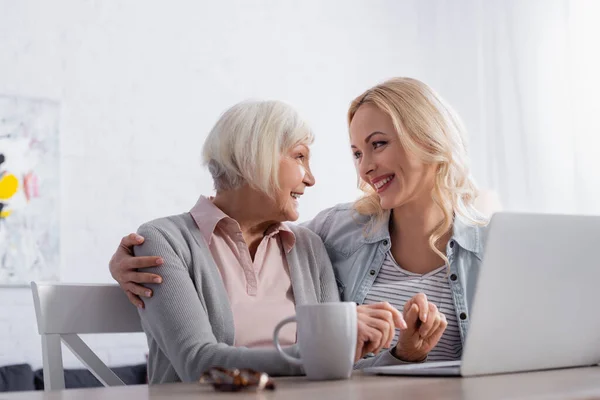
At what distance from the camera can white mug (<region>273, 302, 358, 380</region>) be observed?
1.03m

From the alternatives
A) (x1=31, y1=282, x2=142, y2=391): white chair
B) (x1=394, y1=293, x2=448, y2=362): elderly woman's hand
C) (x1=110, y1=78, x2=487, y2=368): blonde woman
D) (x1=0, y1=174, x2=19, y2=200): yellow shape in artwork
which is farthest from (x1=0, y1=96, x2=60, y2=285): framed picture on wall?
(x1=394, y1=293, x2=448, y2=362): elderly woman's hand

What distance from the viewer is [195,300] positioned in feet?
4.63

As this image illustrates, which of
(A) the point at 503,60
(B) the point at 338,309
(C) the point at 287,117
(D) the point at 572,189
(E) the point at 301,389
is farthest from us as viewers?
(A) the point at 503,60

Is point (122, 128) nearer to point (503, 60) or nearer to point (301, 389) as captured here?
point (503, 60)

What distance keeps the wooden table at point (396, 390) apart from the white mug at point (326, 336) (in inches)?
1.1

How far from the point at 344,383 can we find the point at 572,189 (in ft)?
10.0

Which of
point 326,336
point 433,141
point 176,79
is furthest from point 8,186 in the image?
point 326,336

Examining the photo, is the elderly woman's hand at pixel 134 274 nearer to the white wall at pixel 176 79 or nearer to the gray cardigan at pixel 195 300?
the gray cardigan at pixel 195 300

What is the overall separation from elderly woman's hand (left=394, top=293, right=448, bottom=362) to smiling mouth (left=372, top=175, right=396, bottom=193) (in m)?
0.61

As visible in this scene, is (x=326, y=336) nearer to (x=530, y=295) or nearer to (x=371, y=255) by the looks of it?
(x=530, y=295)

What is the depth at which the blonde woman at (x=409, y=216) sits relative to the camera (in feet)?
5.75

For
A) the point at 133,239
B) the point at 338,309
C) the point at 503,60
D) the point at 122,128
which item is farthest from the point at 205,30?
the point at 338,309

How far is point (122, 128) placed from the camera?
3.61 metres

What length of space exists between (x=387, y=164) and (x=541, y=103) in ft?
7.65
